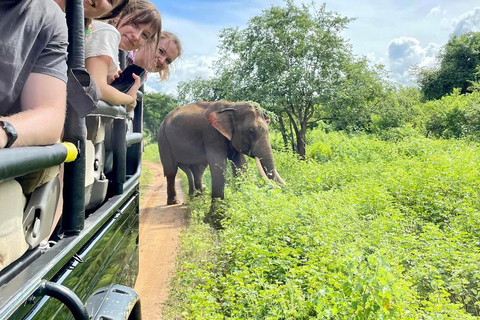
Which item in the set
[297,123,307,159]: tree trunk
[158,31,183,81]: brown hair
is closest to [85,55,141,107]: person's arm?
[158,31,183,81]: brown hair

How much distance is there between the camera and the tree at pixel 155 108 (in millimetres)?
41625

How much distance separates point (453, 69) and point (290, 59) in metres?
18.4

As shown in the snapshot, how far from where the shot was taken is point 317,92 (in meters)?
12.6

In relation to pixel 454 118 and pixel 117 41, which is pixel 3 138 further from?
pixel 454 118

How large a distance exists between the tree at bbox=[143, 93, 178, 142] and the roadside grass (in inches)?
1388

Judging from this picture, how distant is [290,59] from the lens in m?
12.9

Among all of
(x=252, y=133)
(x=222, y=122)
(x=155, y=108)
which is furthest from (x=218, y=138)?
(x=155, y=108)

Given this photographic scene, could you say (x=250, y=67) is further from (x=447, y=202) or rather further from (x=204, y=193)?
(x=447, y=202)

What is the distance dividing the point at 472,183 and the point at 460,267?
278 centimetres

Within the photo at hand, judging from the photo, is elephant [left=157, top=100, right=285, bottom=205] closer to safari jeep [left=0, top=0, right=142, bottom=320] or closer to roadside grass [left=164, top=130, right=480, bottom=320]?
roadside grass [left=164, top=130, right=480, bottom=320]

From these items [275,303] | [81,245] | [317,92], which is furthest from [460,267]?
[317,92]

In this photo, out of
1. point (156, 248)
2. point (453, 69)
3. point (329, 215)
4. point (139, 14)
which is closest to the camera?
point (139, 14)

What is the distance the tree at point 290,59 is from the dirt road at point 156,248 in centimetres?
407

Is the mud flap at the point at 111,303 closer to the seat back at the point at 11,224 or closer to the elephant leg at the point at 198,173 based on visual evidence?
the seat back at the point at 11,224
